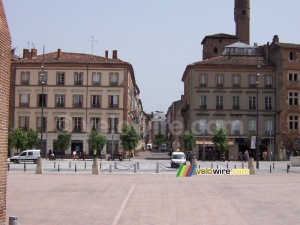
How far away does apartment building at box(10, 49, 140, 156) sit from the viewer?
227ft

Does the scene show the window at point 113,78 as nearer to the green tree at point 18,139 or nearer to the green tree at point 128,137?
the green tree at point 128,137

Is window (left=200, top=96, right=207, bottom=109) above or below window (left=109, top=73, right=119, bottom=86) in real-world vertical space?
below

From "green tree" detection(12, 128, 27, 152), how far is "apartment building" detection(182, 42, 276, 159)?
22.3 m

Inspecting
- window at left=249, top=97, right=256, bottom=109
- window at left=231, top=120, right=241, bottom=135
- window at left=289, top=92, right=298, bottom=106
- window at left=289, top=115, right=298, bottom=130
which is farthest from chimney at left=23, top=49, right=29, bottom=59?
window at left=289, top=115, right=298, bottom=130

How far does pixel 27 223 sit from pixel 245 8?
266 feet

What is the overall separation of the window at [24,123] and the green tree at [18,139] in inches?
215

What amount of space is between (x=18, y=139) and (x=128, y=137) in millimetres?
13576

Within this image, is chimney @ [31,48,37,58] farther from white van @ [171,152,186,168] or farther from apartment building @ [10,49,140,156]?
white van @ [171,152,186,168]

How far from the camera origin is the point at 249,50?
78.0m

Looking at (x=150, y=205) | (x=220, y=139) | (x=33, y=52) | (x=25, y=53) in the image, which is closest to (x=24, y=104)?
(x=33, y=52)

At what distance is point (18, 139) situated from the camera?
62844 millimetres

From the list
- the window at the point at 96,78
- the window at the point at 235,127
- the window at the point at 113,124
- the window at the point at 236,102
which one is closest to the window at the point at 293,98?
the window at the point at 236,102

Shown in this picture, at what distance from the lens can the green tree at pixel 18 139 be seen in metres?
62.6

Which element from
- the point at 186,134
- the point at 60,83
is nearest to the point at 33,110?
the point at 60,83
